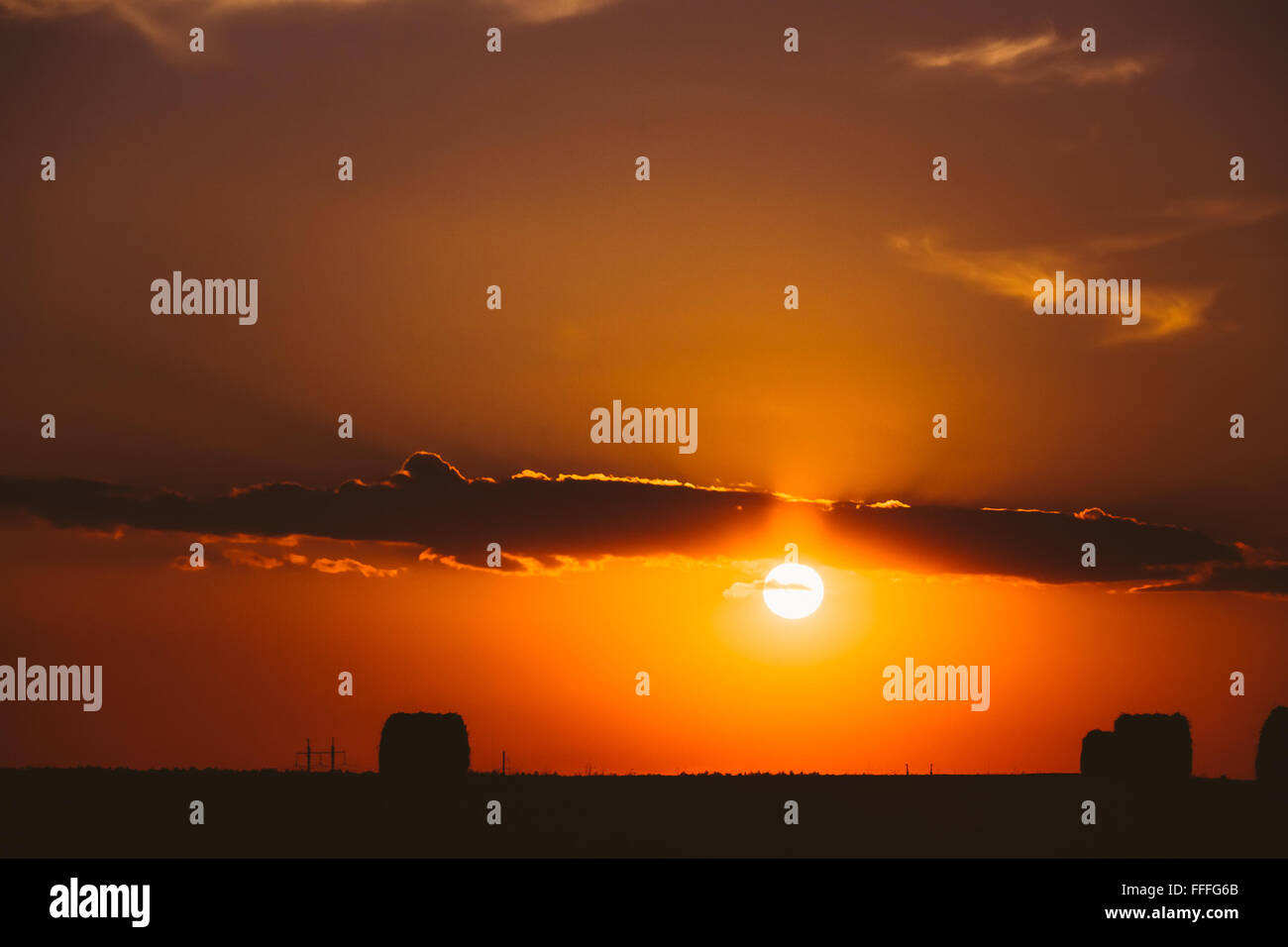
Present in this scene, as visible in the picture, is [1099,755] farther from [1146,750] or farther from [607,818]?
[607,818]

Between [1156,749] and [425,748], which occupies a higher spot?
[425,748]

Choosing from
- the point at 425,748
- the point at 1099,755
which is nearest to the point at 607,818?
the point at 425,748

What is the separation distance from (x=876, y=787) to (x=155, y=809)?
3254cm

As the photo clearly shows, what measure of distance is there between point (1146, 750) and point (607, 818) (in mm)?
32693

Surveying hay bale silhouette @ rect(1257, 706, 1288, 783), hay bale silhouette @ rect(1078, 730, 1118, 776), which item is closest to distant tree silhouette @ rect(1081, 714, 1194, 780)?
hay bale silhouette @ rect(1078, 730, 1118, 776)

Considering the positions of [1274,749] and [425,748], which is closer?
[425,748]

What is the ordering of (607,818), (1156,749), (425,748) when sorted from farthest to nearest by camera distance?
(1156,749), (425,748), (607,818)

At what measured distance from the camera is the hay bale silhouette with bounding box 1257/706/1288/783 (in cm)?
7831

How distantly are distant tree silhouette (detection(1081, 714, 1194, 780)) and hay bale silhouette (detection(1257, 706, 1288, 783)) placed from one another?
4.07 metres

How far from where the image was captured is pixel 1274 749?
78625 millimetres

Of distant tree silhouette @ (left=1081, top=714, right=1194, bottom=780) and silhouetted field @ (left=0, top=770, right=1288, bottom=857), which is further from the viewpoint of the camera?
distant tree silhouette @ (left=1081, top=714, right=1194, bottom=780)

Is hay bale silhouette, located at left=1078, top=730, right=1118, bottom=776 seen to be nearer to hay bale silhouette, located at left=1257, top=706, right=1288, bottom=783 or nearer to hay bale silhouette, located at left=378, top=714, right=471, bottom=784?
hay bale silhouette, located at left=1257, top=706, right=1288, bottom=783

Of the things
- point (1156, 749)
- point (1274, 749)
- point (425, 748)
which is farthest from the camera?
point (1156, 749)
